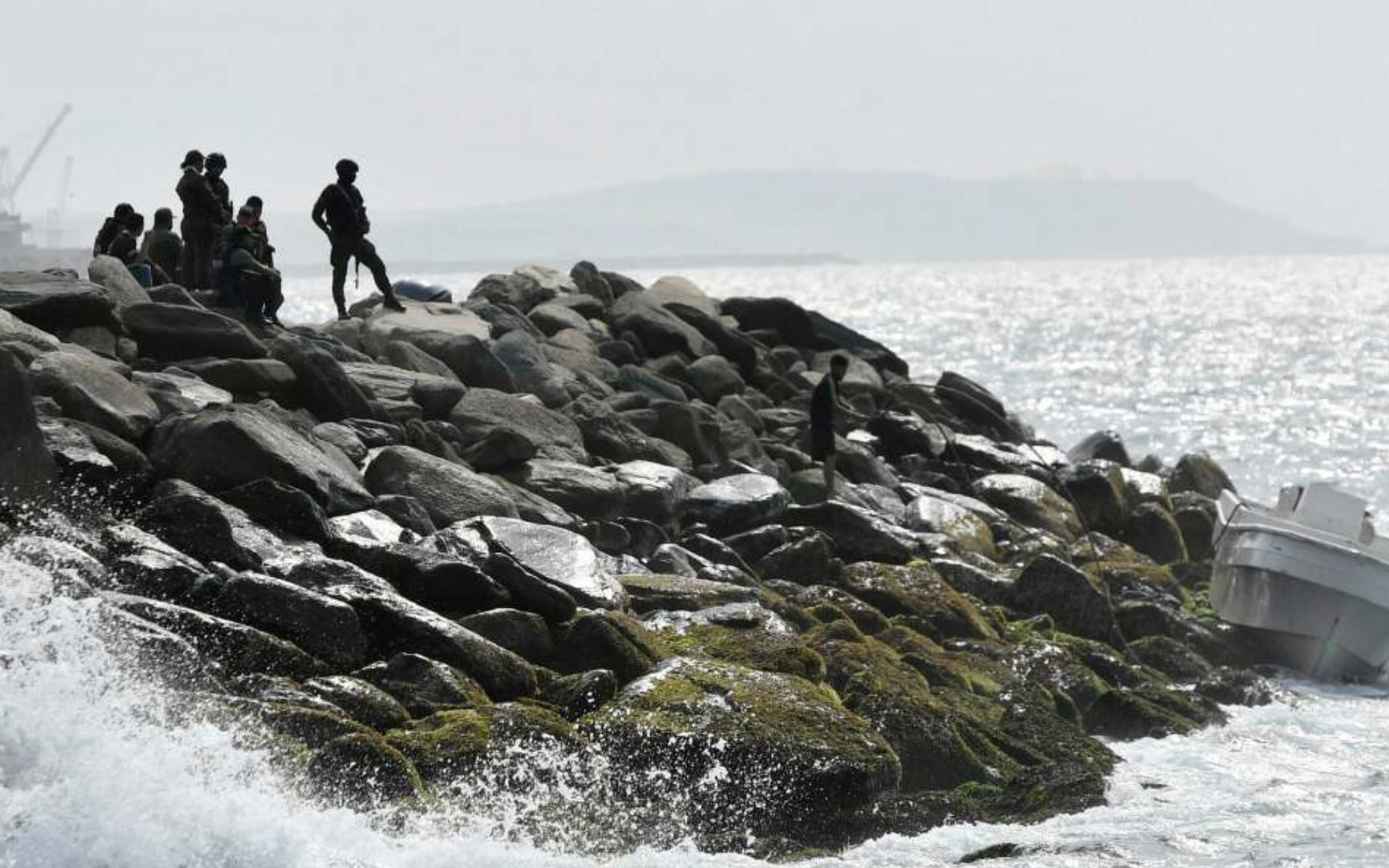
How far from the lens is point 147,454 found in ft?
60.2

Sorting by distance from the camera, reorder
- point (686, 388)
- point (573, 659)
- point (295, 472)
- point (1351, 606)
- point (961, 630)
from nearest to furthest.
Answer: point (573, 659), point (295, 472), point (961, 630), point (1351, 606), point (686, 388)

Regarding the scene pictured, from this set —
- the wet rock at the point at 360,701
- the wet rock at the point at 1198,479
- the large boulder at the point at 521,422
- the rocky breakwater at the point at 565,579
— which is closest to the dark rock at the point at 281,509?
the rocky breakwater at the point at 565,579

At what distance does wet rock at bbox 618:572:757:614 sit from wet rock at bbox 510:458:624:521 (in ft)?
8.29

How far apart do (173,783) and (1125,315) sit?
13693cm

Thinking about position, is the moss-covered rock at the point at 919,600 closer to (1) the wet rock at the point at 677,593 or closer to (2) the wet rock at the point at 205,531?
(1) the wet rock at the point at 677,593

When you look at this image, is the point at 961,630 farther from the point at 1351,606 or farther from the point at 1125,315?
the point at 1125,315

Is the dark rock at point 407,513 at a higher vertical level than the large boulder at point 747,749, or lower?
higher

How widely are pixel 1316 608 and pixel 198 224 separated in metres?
15.3

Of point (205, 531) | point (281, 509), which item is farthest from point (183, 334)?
point (205, 531)

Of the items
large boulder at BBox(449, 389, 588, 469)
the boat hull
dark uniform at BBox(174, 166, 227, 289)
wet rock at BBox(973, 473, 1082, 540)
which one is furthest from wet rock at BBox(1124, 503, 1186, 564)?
dark uniform at BBox(174, 166, 227, 289)

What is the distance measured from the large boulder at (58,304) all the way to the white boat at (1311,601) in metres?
14.3

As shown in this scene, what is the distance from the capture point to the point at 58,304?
21984 millimetres

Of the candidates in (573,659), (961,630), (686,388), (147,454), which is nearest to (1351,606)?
(961,630)

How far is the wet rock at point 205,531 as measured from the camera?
53.8 feet
